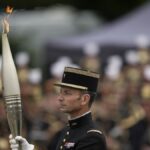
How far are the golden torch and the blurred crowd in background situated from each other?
5.42m

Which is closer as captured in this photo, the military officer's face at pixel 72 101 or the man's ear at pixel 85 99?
the military officer's face at pixel 72 101

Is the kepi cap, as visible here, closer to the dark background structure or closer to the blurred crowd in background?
the blurred crowd in background

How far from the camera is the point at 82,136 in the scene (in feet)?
36.9

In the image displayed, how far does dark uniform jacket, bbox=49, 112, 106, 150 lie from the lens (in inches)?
437

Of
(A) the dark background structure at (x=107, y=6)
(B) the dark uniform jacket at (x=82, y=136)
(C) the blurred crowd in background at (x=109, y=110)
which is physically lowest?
(A) the dark background structure at (x=107, y=6)

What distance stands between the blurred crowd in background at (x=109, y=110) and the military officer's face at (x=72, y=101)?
192 inches

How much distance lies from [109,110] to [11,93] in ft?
24.8

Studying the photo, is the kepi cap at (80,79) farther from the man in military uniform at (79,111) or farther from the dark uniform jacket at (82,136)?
the dark uniform jacket at (82,136)

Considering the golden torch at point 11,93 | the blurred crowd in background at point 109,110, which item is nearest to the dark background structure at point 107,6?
the blurred crowd in background at point 109,110

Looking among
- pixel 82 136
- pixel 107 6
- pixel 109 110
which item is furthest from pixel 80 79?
pixel 107 6

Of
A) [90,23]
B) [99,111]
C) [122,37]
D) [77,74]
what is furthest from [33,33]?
[77,74]

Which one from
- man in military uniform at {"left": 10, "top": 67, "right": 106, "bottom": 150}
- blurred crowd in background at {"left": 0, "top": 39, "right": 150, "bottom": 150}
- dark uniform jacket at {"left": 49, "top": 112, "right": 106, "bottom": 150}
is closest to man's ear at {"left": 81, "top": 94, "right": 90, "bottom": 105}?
man in military uniform at {"left": 10, "top": 67, "right": 106, "bottom": 150}

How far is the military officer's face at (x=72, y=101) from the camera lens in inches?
444

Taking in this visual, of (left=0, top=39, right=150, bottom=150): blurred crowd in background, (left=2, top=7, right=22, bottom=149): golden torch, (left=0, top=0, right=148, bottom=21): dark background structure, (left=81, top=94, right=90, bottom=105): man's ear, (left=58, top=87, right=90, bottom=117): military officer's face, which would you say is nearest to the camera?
(left=2, top=7, right=22, bottom=149): golden torch
